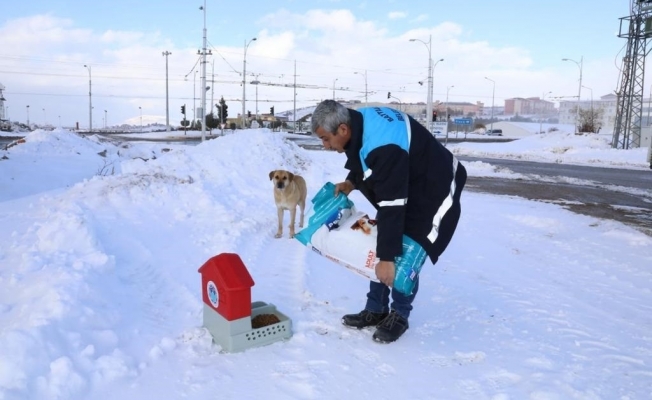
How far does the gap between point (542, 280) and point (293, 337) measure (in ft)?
10.9

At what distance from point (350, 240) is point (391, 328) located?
82cm

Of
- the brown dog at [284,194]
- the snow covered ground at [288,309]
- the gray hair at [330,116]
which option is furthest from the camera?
the brown dog at [284,194]

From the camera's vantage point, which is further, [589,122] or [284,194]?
[589,122]

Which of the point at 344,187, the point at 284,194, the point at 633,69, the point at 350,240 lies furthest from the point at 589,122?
the point at 350,240

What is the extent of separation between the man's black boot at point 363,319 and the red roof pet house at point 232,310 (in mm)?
556

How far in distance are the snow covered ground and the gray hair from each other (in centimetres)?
168

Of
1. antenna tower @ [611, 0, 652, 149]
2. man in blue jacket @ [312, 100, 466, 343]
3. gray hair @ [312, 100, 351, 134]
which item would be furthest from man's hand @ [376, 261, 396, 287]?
antenna tower @ [611, 0, 652, 149]

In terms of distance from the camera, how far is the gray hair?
10.4 feet

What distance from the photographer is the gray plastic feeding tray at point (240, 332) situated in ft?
11.0

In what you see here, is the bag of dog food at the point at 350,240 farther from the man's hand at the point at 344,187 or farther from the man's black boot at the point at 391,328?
the man's black boot at the point at 391,328

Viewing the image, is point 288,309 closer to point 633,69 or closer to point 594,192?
point 594,192

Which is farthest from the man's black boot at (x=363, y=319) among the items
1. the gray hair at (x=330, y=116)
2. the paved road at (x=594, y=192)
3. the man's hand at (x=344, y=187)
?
the paved road at (x=594, y=192)

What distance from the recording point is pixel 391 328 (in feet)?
12.2

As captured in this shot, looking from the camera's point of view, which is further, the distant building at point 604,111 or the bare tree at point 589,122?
the distant building at point 604,111
